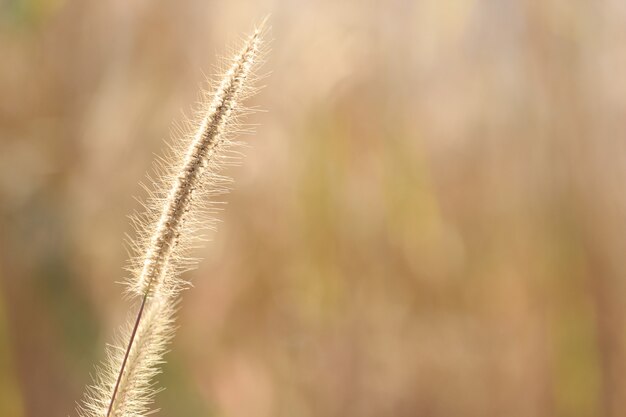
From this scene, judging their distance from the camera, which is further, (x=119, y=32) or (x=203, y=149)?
(x=119, y=32)

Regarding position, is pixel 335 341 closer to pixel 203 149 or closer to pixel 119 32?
pixel 119 32

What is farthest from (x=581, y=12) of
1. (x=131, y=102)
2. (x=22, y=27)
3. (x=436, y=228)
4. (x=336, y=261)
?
(x=22, y=27)

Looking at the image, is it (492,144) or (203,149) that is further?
(492,144)

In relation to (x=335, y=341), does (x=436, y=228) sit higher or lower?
higher

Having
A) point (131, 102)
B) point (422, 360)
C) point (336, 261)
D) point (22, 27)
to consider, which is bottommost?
point (422, 360)

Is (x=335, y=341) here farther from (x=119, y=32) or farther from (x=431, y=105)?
(x=119, y=32)

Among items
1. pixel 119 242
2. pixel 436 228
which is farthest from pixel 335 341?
pixel 119 242
